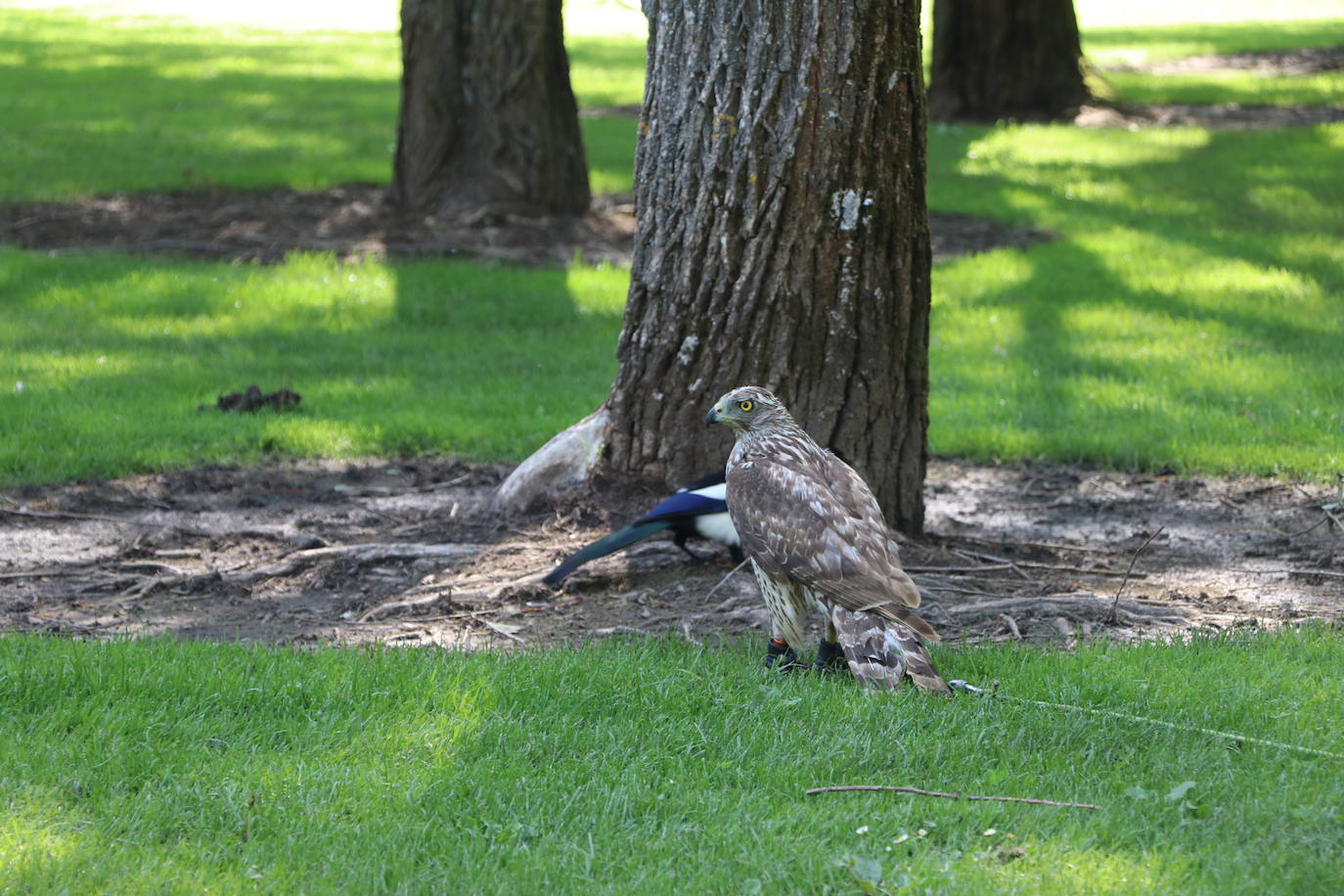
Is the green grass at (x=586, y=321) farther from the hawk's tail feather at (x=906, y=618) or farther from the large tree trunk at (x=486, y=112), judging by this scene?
the hawk's tail feather at (x=906, y=618)

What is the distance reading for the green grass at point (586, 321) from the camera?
27.7 feet

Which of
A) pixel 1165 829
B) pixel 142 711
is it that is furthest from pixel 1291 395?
pixel 142 711

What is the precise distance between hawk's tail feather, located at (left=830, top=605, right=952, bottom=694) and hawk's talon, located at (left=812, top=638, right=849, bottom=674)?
24cm

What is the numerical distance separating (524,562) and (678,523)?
30.1 inches

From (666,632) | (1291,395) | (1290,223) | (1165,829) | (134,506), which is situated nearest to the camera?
(1165,829)

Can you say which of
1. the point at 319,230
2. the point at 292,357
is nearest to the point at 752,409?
the point at 292,357

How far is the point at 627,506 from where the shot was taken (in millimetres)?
6727

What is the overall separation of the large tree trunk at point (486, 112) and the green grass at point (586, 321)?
167 cm

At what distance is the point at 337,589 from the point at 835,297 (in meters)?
2.51

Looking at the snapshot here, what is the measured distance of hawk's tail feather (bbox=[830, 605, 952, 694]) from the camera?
4.74 meters

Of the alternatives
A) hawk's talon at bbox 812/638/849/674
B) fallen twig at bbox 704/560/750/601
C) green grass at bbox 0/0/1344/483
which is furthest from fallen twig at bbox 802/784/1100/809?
green grass at bbox 0/0/1344/483

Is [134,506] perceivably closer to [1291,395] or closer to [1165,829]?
[1165,829]

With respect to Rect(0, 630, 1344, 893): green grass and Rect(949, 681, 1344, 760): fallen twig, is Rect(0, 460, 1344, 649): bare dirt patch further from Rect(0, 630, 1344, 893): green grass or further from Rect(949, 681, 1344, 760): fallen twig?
Rect(949, 681, 1344, 760): fallen twig

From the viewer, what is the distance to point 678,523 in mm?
6207
